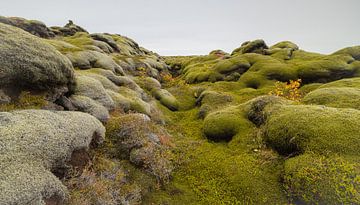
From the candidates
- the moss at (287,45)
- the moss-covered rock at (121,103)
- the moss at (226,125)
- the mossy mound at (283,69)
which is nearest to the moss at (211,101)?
the moss at (226,125)

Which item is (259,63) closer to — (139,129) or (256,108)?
(256,108)

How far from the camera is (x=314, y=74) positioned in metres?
40.4

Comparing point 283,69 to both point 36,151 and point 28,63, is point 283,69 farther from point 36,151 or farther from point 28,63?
point 36,151

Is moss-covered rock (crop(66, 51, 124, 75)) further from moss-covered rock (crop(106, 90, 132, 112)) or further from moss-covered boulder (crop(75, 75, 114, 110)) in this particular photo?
moss-covered rock (crop(106, 90, 132, 112))

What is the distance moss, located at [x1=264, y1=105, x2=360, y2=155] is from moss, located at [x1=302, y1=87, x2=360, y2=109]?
13.4ft

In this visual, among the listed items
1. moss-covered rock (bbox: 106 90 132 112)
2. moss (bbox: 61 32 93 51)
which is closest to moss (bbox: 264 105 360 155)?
moss-covered rock (bbox: 106 90 132 112)

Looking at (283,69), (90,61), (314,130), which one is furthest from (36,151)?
(283,69)

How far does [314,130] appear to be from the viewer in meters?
16.1

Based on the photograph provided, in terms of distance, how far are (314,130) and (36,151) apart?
57.8 feet

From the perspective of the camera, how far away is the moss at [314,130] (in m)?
14.9

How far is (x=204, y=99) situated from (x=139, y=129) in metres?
18.5

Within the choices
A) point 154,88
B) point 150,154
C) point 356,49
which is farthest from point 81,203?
point 356,49

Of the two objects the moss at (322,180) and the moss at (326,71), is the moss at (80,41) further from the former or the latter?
the moss at (322,180)

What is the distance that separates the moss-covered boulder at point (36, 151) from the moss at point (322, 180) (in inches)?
523
